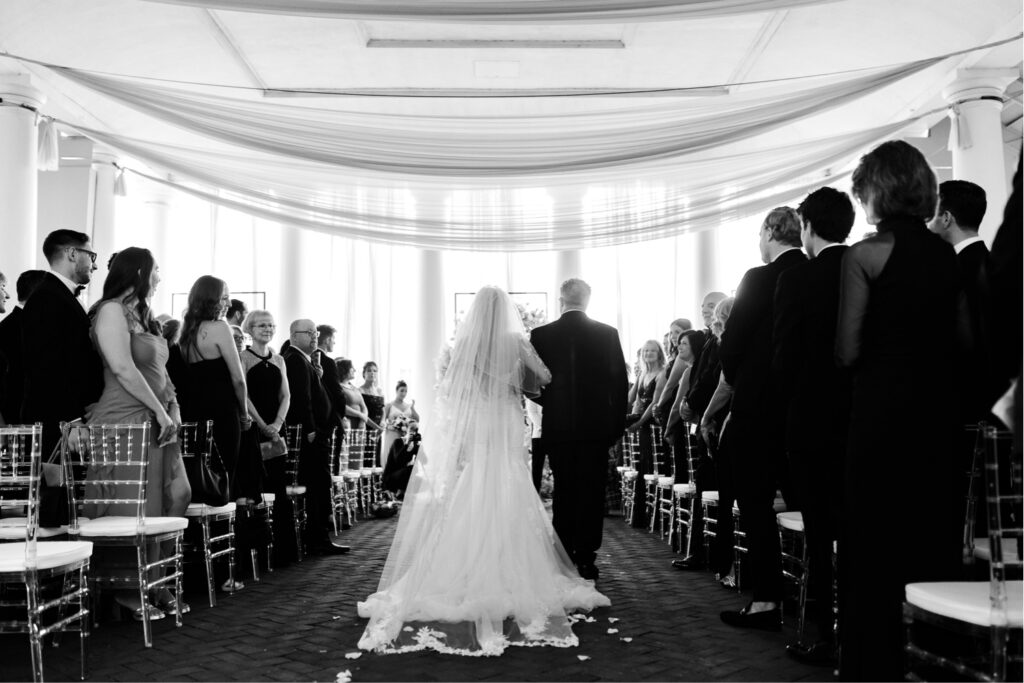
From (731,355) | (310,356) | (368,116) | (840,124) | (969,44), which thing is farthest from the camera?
(840,124)

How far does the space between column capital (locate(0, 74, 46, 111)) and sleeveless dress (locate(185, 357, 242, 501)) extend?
4709 mm

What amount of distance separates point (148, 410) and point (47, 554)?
1.33 metres

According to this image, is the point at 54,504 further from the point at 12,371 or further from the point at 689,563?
the point at 689,563

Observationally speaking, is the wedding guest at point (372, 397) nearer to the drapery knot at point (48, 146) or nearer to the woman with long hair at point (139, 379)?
the drapery knot at point (48, 146)

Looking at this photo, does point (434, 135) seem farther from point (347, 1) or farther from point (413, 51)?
point (413, 51)

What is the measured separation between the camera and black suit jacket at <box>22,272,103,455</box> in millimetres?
4121

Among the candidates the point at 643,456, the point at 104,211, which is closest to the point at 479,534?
the point at 643,456

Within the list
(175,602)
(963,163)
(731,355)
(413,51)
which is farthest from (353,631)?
(963,163)

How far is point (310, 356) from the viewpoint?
7.00 metres

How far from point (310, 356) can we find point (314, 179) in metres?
1.60

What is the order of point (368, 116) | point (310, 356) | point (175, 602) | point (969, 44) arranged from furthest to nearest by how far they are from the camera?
point (969, 44), point (310, 356), point (368, 116), point (175, 602)

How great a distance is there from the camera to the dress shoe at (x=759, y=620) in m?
4.16

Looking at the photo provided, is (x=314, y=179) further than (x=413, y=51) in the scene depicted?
No

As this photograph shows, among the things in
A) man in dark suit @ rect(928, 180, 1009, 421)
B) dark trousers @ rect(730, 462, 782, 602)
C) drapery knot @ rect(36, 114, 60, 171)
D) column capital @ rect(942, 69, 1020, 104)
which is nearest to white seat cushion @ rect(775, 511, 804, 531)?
dark trousers @ rect(730, 462, 782, 602)
